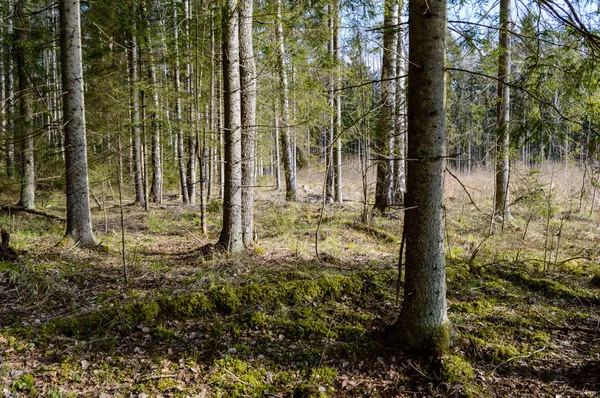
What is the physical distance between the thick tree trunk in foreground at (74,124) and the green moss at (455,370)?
660 centimetres

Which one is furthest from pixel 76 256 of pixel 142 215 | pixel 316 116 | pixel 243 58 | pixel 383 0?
pixel 316 116

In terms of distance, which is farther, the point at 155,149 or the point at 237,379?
the point at 155,149

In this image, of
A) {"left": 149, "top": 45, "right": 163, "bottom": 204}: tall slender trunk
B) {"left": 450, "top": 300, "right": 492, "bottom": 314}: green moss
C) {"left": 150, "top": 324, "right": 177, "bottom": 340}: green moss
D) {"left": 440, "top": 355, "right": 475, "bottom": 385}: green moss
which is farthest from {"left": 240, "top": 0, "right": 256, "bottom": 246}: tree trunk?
{"left": 149, "top": 45, "right": 163, "bottom": 204}: tall slender trunk

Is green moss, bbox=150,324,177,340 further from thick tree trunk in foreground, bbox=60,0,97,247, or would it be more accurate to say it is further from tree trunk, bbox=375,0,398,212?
tree trunk, bbox=375,0,398,212

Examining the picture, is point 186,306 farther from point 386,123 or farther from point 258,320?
point 386,123

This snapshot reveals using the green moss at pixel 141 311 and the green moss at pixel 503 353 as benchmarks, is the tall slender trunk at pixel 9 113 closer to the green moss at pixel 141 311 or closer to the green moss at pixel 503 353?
the green moss at pixel 141 311

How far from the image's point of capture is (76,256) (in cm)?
631

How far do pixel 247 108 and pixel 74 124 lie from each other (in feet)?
11.0

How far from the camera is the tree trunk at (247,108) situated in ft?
21.8

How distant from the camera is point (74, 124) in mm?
6848

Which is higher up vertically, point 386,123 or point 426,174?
point 386,123

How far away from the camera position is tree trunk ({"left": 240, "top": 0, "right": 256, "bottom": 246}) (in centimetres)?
663

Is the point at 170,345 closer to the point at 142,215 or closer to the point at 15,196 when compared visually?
the point at 142,215

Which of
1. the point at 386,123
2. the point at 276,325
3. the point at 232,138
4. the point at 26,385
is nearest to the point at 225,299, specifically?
the point at 276,325
